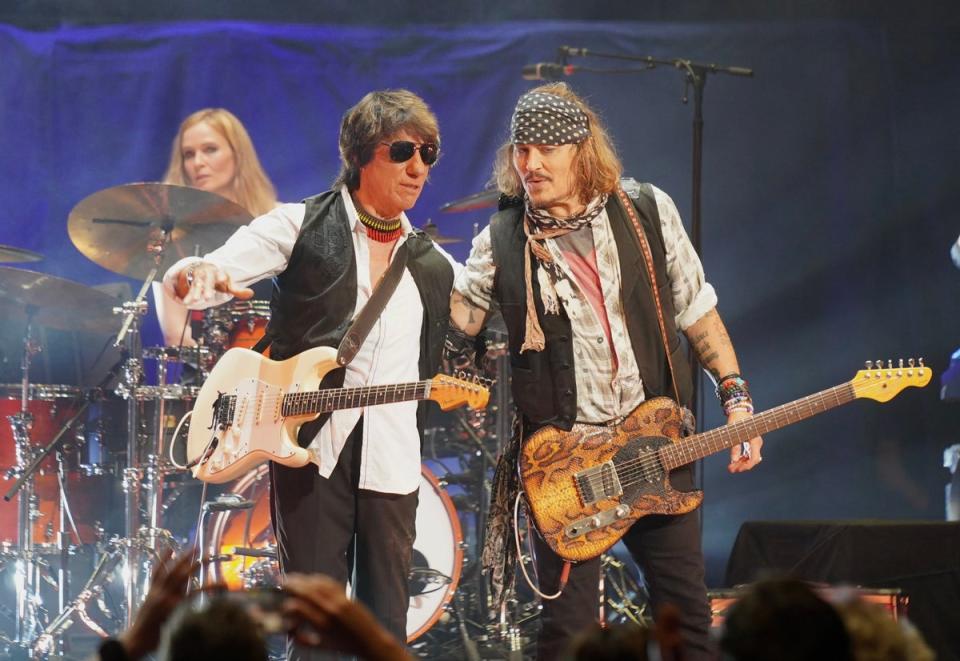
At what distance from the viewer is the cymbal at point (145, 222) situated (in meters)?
6.50

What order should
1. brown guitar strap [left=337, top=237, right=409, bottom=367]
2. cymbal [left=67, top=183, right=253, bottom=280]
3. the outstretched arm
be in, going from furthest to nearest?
cymbal [left=67, top=183, right=253, bottom=280] → the outstretched arm → brown guitar strap [left=337, top=237, right=409, bottom=367]

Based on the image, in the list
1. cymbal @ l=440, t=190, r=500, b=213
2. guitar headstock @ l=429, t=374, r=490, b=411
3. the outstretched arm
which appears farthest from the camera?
cymbal @ l=440, t=190, r=500, b=213

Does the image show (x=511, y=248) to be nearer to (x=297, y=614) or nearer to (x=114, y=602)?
(x=297, y=614)

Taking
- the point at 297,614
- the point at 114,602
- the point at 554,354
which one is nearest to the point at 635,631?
the point at 297,614

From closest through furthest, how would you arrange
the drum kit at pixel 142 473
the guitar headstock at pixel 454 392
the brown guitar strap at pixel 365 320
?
1. the brown guitar strap at pixel 365 320
2. the guitar headstock at pixel 454 392
3. the drum kit at pixel 142 473

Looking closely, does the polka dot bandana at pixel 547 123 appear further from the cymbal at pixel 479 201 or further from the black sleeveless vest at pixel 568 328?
the cymbal at pixel 479 201

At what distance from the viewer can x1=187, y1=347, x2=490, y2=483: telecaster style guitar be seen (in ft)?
13.7

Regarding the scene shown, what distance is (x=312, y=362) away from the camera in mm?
4211

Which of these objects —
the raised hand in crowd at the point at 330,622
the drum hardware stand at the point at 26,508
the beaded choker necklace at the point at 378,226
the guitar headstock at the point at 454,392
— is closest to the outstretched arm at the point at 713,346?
the guitar headstock at the point at 454,392

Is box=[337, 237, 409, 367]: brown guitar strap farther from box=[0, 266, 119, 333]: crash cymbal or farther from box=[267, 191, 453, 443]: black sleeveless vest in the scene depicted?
box=[0, 266, 119, 333]: crash cymbal

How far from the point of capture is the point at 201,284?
3988mm

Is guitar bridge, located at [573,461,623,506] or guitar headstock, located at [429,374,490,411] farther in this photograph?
guitar headstock, located at [429,374,490,411]

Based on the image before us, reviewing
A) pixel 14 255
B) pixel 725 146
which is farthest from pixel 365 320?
pixel 725 146

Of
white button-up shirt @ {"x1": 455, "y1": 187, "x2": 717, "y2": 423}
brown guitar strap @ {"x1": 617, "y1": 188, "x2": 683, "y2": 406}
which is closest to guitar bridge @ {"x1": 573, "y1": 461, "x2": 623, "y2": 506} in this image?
white button-up shirt @ {"x1": 455, "y1": 187, "x2": 717, "y2": 423}
